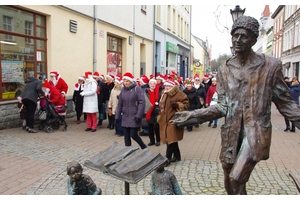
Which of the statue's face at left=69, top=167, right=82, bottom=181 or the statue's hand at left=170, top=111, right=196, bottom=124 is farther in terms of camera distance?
the statue's face at left=69, top=167, right=82, bottom=181

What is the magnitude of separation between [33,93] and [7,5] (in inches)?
120

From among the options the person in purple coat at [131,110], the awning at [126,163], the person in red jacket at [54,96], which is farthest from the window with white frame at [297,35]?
the awning at [126,163]

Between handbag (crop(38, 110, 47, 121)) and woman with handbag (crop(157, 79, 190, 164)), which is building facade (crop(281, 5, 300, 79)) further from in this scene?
handbag (crop(38, 110, 47, 121))

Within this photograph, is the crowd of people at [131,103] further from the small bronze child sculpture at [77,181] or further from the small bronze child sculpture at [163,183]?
the small bronze child sculpture at [77,181]

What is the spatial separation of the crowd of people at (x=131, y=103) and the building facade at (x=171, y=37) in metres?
11.3

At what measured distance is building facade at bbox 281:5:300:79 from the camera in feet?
99.3

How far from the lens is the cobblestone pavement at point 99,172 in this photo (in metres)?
4.39

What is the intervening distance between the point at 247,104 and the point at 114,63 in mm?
13339

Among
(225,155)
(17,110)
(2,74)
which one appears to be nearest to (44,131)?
(17,110)

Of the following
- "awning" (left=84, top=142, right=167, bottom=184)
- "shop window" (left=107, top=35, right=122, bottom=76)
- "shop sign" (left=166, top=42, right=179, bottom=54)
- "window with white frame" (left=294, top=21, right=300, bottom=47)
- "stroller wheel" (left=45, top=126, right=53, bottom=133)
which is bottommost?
"stroller wheel" (left=45, top=126, right=53, bottom=133)

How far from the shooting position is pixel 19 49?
9461mm

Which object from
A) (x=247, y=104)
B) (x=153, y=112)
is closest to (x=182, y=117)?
(x=247, y=104)

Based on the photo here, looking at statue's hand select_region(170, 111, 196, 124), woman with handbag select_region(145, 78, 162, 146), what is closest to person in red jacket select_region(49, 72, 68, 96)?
woman with handbag select_region(145, 78, 162, 146)

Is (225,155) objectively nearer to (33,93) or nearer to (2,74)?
(33,93)
